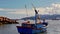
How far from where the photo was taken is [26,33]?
5088 centimetres

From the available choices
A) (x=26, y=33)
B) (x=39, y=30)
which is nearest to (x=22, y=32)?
(x=26, y=33)

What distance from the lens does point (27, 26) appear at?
50125 millimetres

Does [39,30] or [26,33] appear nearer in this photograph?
[26,33]


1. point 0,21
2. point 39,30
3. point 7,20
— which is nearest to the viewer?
point 39,30

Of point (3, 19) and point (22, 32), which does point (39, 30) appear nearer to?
point (22, 32)

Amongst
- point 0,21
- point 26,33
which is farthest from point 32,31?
point 0,21

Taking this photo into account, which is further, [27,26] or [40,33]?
[40,33]

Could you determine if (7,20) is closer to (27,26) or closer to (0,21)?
(0,21)

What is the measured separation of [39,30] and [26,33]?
597 cm

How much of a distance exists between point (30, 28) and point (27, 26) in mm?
1103

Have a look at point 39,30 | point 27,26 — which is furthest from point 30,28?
point 39,30

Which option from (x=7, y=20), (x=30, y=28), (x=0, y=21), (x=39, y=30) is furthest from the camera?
(x=7, y=20)

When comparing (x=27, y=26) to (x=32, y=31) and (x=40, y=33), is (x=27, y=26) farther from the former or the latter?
(x=40, y=33)

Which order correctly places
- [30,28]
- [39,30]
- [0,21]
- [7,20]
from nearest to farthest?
[30,28], [39,30], [0,21], [7,20]
